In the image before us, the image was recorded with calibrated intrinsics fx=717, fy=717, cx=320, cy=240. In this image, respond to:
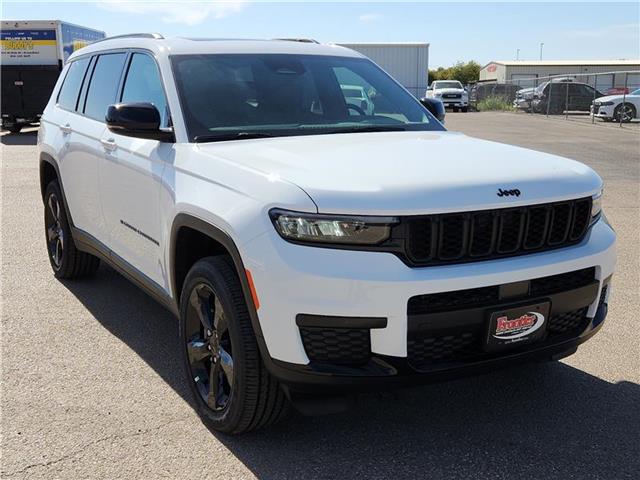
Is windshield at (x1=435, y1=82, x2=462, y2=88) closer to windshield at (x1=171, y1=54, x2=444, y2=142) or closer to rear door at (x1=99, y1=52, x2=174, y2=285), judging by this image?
windshield at (x1=171, y1=54, x2=444, y2=142)

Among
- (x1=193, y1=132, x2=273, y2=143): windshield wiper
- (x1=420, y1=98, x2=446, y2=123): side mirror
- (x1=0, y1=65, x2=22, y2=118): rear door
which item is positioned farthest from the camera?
(x1=0, y1=65, x2=22, y2=118): rear door

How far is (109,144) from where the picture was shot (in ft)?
14.8

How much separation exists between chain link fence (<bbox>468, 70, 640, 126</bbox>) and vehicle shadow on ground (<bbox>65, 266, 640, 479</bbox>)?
21.4 meters

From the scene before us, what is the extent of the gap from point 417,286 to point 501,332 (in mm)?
474

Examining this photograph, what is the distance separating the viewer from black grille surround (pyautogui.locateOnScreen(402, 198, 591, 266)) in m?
2.81

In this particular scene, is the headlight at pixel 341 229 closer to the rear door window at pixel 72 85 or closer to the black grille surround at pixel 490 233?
the black grille surround at pixel 490 233

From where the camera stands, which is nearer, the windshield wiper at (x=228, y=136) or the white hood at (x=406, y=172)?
the white hood at (x=406, y=172)

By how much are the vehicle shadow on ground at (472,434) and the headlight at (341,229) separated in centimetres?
103

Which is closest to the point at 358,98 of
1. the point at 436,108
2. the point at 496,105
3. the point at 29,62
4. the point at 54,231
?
the point at 436,108

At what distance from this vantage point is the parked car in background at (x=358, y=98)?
4520 millimetres

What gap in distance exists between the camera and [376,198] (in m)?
2.75

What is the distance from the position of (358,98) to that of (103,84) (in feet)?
6.03

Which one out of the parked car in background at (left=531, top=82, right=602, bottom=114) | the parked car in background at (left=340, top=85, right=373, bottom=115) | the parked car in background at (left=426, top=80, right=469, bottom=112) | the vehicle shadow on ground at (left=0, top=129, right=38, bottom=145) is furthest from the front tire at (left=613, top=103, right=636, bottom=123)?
the parked car in background at (left=340, top=85, right=373, bottom=115)

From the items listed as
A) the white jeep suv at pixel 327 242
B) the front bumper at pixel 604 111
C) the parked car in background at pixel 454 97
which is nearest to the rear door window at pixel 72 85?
the white jeep suv at pixel 327 242
